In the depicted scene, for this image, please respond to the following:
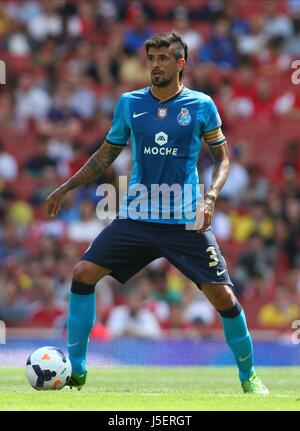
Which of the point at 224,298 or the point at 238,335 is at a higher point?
the point at 224,298

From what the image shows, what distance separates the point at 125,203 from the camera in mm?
8883

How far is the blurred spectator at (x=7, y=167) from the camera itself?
62.2 feet

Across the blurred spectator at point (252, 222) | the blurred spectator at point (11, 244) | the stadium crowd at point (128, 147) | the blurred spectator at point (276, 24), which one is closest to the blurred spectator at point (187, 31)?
the stadium crowd at point (128, 147)

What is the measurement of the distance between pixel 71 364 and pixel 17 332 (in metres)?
6.74

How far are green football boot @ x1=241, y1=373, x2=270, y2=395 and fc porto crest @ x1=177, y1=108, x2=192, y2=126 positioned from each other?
202 centimetres

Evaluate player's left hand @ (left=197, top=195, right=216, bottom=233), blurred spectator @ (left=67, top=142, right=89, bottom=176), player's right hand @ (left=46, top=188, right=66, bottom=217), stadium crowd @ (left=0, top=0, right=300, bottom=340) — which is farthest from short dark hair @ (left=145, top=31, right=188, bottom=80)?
blurred spectator @ (left=67, top=142, right=89, bottom=176)

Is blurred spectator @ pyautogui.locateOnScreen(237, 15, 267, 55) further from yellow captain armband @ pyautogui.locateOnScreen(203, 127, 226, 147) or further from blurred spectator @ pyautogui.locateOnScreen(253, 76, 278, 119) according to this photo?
yellow captain armband @ pyautogui.locateOnScreen(203, 127, 226, 147)

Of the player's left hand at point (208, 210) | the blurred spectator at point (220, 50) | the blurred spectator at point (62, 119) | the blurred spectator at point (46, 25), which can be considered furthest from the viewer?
the blurred spectator at point (46, 25)

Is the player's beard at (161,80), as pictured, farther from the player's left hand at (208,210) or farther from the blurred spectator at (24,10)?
the blurred spectator at (24,10)

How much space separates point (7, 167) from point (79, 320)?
10.5 metres

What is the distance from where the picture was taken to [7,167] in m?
19.0

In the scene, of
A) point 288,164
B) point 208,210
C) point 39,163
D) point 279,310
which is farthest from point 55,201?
point 288,164

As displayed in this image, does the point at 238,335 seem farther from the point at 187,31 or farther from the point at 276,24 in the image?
the point at 276,24

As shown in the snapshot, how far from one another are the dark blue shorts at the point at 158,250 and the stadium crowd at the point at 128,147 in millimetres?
7103
